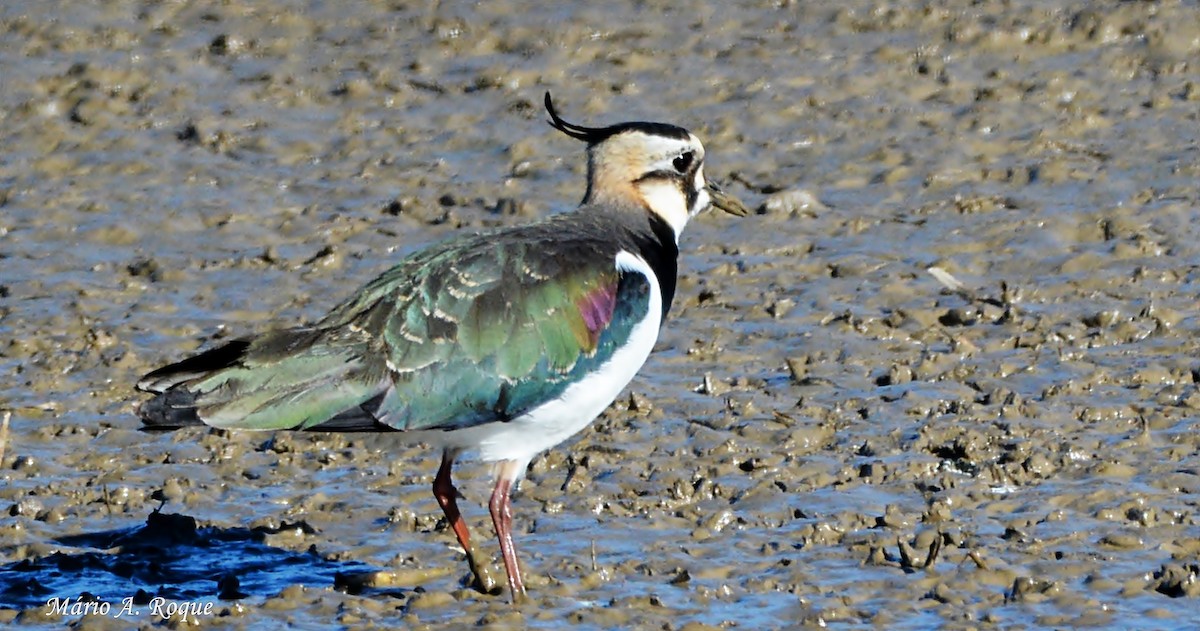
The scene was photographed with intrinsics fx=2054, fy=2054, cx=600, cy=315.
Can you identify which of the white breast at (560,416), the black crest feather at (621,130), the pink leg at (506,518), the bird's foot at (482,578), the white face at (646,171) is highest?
the black crest feather at (621,130)

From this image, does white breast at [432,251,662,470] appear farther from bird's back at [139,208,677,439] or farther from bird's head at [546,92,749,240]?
bird's head at [546,92,749,240]

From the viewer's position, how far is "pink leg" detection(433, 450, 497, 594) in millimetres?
8547

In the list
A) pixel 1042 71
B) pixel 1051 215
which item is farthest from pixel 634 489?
pixel 1042 71

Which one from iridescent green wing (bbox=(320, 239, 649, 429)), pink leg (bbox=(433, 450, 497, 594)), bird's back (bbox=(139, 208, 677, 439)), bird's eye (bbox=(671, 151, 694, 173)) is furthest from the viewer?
bird's eye (bbox=(671, 151, 694, 173))

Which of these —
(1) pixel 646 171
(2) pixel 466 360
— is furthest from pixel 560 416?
(1) pixel 646 171

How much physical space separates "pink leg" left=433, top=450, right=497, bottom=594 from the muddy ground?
7cm

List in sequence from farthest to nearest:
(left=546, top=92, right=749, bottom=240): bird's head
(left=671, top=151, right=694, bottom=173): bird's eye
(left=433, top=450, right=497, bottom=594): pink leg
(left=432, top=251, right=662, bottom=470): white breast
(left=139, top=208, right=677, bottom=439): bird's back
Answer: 1. (left=671, top=151, right=694, bottom=173): bird's eye
2. (left=546, top=92, right=749, bottom=240): bird's head
3. (left=433, top=450, right=497, bottom=594): pink leg
4. (left=432, top=251, right=662, bottom=470): white breast
5. (left=139, top=208, right=677, bottom=439): bird's back

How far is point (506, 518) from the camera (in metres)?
8.53

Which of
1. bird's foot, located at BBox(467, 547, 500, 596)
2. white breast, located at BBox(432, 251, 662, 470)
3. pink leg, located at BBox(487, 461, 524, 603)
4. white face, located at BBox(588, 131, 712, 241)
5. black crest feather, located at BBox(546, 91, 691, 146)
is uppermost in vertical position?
black crest feather, located at BBox(546, 91, 691, 146)

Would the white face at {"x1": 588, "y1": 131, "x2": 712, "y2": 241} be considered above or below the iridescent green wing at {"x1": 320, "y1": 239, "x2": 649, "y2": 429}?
above

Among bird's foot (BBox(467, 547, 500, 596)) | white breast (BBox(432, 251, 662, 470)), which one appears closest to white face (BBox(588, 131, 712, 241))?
white breast (BBox(432, 251, 662, 470))

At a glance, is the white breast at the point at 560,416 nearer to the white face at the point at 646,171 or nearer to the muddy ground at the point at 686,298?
the muddy ground at the point at 686,298

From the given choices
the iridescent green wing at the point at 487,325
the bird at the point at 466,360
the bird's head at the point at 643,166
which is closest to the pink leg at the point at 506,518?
the bird at the point at 466,360

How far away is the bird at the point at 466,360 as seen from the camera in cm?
805
